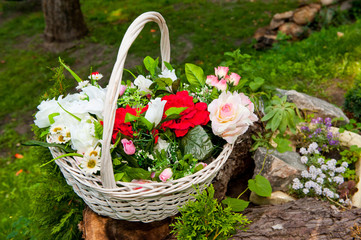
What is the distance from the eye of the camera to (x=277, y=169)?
7.38 feet

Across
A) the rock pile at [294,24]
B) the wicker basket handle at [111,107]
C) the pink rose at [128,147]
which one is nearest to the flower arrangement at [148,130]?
the pink rose at [128,147]

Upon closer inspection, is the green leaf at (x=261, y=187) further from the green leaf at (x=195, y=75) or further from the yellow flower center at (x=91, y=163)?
the yellow flower center at (x=91, y=163)

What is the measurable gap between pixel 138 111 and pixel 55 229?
101 cm

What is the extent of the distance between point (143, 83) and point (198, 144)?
56 centimetres

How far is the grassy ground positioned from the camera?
334 centimetres

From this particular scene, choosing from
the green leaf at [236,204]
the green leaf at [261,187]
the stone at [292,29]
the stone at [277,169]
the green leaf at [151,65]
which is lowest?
the stone at [277,169]

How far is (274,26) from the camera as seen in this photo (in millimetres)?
5617

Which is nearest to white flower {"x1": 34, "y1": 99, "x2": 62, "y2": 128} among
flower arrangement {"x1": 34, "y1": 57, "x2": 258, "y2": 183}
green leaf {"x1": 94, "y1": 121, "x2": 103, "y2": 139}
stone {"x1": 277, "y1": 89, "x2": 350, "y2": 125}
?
flower arrangement {"x1": 34, "y1": 57, "x2": 258, "y2": 183}

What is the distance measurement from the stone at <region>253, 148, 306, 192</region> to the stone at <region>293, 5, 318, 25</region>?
164 inches

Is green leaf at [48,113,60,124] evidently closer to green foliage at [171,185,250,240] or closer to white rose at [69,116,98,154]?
white rose at [69,116,98,154]

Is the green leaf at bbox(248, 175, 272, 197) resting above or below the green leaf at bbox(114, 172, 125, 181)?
below

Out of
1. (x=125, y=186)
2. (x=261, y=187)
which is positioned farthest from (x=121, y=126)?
(x=261, y=187)

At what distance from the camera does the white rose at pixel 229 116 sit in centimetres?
157

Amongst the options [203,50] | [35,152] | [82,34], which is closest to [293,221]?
[35,152]
